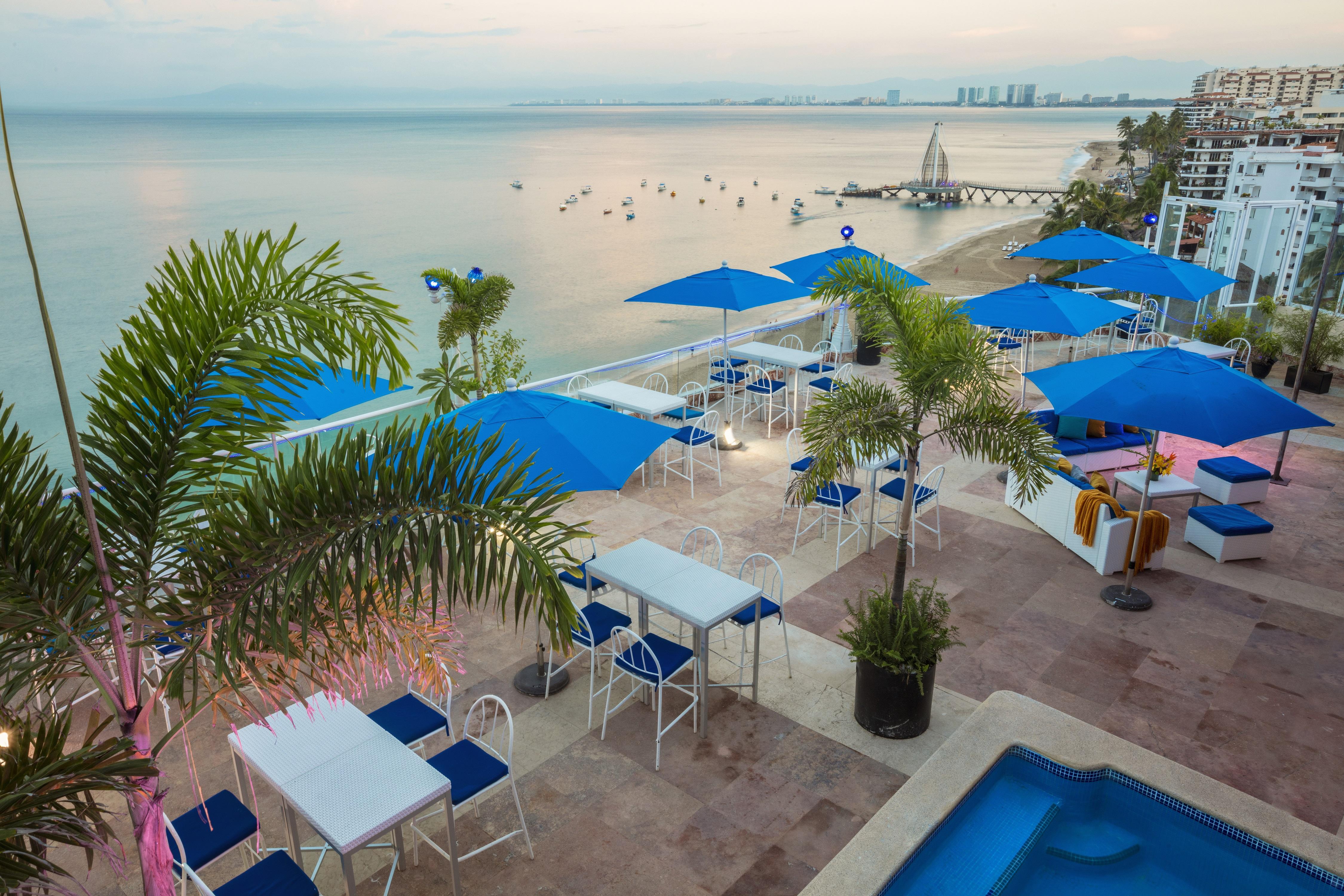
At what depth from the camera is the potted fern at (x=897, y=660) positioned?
4.79 m

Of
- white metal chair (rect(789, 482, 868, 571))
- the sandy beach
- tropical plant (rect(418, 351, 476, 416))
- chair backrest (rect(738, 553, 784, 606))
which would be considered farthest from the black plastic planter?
the sandy beach

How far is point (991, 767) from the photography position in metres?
4.35

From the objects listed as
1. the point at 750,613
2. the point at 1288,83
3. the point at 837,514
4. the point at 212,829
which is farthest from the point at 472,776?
the point at 1288,83

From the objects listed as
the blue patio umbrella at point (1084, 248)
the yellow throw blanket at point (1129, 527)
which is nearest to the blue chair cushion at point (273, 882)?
the yellow throw blanket at point (1129, 527)

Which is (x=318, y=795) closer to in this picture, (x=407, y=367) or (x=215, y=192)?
(x=407, y=367)

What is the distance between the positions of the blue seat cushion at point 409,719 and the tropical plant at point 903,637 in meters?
2.32

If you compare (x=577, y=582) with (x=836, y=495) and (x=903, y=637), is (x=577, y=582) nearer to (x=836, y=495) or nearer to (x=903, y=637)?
(x=903, y=637)

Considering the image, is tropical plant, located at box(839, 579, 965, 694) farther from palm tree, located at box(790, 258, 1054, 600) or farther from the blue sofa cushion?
the blue sofa cushion

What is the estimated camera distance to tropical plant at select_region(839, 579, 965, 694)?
4.78m

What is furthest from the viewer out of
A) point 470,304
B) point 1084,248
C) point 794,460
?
point 1084,248

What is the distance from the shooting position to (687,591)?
4.99m

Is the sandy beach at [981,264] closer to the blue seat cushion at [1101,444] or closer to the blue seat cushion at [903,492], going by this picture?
the blue seat cushion at [1101,444]

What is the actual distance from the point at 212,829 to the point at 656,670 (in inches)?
87.7

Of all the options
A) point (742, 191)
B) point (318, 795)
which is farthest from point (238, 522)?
point (742, 191)
